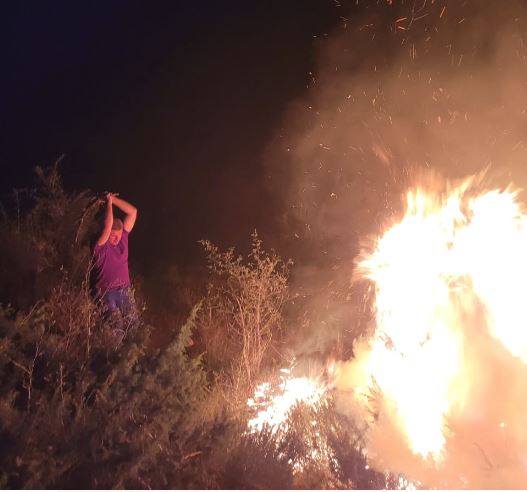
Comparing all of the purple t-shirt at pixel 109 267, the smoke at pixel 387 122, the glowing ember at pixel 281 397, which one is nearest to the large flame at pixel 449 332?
the glowing ember at pixel 281 397

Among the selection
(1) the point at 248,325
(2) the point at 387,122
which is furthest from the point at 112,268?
(2) the point at 387,122

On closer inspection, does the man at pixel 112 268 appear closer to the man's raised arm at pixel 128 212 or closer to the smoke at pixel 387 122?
the man's raised arm at pixel 128 212

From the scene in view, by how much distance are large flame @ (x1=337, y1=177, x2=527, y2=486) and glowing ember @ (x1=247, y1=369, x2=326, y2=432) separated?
0.95 feet

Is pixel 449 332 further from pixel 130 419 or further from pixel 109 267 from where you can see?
pixel 109 267

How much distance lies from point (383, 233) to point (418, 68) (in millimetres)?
2145

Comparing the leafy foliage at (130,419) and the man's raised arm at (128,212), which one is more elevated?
the man's raised arm at (128,212)

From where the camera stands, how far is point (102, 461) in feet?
10.1

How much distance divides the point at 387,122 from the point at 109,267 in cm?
320

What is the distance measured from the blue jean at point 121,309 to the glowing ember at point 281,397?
45.1 inches

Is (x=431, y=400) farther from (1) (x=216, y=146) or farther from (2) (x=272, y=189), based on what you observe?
(1) (x=216, y=146)

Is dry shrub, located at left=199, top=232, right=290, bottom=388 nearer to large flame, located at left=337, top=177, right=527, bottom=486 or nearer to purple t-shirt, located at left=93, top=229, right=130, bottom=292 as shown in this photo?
large flame, located at left=337, top=177, right=527, bottom=486

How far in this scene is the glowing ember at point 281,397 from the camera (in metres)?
4.45

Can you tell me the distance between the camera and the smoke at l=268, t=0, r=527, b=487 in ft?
19.2

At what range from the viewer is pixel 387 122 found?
6.40m
